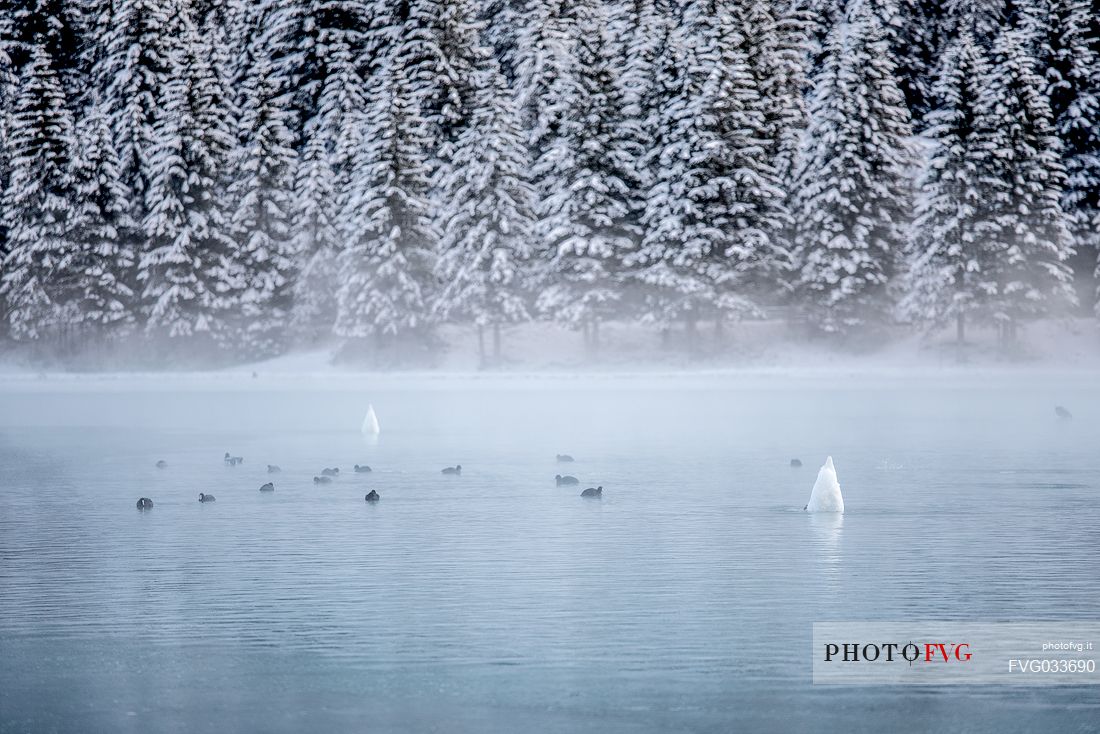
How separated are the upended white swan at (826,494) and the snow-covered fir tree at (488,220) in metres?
34.1

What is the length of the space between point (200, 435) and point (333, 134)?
3177cm

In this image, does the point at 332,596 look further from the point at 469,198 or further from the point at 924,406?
the point at 469,198

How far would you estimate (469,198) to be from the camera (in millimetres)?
48969

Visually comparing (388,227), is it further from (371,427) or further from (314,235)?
(371,427)

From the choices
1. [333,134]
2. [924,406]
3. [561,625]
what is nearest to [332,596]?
[561,625]

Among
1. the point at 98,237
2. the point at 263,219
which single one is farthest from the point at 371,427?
the point at 98,237

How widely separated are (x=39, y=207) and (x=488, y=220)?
771 inches

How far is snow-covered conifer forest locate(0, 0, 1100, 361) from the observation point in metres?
47.3

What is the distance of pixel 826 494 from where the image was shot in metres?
14.4

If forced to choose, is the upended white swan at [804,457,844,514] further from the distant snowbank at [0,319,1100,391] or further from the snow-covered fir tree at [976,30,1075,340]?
the snow-covered fir tree at [976,30,1075,340]

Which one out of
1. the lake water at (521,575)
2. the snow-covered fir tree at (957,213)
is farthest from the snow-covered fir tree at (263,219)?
the lake water at (521,575)

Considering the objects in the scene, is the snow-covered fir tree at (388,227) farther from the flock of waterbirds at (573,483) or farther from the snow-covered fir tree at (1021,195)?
the flock of waterbirds at (573,483)

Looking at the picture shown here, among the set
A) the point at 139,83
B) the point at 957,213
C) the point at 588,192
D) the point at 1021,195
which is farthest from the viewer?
the point at 139,83

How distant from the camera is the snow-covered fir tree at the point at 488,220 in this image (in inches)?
1896
